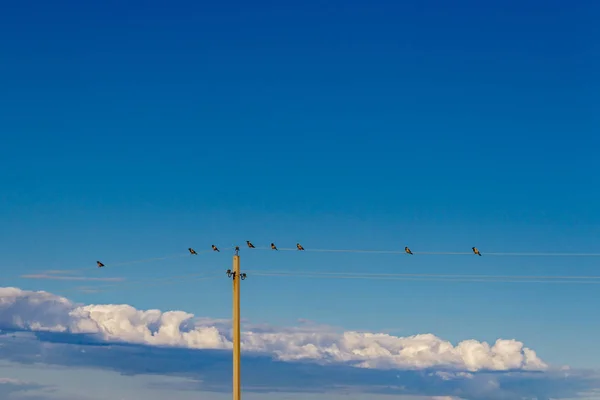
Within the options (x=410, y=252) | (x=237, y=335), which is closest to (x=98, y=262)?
(x=237, y=335)

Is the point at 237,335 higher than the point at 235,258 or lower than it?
lower

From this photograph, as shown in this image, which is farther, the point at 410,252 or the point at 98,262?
the point at 98,262

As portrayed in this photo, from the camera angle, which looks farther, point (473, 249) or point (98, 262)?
point (98, 262)

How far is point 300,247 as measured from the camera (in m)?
101

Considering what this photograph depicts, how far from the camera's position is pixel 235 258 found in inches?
3885

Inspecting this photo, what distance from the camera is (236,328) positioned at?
97.7 meters

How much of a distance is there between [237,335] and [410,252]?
1510cm

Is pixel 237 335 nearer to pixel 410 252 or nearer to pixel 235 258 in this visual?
pixel 235 258

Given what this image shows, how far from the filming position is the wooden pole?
96562 mm

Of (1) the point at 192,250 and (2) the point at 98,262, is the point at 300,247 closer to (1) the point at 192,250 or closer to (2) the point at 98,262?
(1) the point at 192,250

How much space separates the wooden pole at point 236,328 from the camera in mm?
96562

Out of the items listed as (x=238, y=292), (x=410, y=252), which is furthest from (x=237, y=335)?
(x=410, y=252)

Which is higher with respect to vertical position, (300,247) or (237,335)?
(300,247)

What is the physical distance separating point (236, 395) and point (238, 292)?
7.87m
